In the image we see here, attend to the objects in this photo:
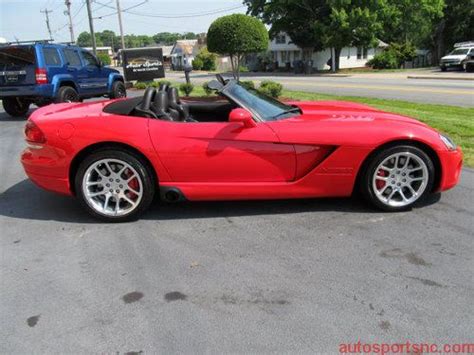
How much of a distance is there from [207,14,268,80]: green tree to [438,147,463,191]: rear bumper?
18332mm

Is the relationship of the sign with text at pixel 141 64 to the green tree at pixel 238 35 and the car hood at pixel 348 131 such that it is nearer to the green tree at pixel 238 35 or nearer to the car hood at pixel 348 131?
the green tree at pixel 238 35

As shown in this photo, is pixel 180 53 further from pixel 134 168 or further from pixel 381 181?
pixel 381 181

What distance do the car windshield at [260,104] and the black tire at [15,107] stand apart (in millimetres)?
9985

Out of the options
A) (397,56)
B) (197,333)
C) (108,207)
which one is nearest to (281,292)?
(197,333)

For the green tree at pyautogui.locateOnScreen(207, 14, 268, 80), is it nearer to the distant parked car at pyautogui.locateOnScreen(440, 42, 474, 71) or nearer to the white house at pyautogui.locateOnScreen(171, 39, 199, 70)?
the distant parked car at pyautogui.locateOnScreen(440, 42, 474, 71)

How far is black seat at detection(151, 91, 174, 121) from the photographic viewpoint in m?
4.55

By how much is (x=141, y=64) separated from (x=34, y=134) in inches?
805

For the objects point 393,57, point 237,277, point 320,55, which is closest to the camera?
point 237,277

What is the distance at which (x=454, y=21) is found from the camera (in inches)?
2015

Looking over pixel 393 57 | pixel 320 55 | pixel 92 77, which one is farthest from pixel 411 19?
pixel 92 77

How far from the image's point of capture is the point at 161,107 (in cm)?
459

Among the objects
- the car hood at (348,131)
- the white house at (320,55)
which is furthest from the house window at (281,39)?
the car hood at (348,131)

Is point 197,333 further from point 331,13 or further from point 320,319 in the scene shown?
point 331,13

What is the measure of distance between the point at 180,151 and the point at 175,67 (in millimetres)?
80777
